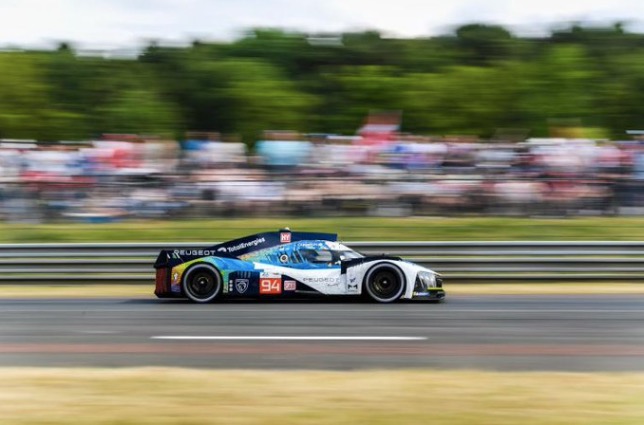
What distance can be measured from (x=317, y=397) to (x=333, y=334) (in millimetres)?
3339

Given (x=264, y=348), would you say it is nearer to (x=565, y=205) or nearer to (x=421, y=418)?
(x=421, y=418)

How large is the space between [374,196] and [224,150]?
326 cm

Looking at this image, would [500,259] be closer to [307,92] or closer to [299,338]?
[299,338]

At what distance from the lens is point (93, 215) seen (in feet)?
60.1

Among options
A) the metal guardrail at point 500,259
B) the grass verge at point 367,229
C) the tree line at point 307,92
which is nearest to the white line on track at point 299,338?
the metal guardrail at point 500,259

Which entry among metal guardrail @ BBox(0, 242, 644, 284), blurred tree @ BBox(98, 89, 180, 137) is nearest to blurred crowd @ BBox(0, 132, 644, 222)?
metal guardrail @ BBox(0, 242, 644, 284)

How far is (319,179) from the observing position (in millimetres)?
17719

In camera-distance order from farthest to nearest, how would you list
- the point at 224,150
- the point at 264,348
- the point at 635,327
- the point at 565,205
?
the point at 224,150 < the point at 565,205 < the point at 635,327 < the point at 264,348

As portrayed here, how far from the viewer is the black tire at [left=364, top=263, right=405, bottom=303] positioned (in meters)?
13.1

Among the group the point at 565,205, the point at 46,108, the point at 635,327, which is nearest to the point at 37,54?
the point at 46,108

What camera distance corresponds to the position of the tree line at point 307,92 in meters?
42.3

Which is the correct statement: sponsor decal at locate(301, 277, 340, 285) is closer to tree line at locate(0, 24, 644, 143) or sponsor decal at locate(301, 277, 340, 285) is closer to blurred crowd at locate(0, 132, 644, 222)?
blurred crowd at locate(0, 132, 644, 222)

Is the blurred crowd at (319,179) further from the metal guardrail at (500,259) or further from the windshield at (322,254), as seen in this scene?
the windshield at (322,254)

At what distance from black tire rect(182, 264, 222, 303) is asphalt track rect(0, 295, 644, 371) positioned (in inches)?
8.0
